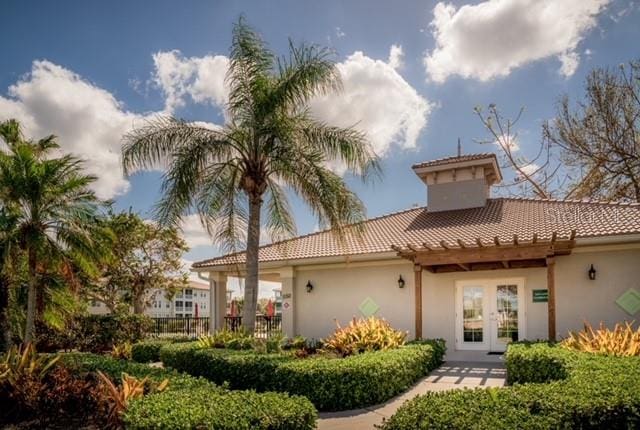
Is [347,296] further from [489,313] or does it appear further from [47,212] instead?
Answer: [47,212]

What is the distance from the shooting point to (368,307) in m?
14.8

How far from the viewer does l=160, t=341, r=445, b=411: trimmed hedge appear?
786 centimetres

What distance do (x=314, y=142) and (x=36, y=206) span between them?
20.1ft

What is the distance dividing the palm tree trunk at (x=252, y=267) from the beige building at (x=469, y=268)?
92cm

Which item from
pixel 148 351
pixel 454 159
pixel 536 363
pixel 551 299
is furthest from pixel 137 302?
pixel 536 363

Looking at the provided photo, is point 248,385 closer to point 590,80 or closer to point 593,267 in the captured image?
point 593,267

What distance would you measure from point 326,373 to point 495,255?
5877 mm

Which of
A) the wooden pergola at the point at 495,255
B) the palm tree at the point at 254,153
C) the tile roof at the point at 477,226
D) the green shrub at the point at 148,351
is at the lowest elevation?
the green shrub at the point at 148,351

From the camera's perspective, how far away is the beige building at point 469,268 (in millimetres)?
11883

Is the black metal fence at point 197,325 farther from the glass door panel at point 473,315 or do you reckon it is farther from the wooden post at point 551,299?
the wooden post at point 551,299

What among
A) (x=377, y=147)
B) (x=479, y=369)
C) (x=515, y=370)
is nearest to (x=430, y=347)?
(x=479, y=369)

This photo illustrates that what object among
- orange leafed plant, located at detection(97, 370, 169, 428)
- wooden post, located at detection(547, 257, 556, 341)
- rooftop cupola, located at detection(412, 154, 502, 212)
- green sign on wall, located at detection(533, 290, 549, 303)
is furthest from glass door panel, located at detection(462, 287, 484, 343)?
orange leafed plant, located at detection(97, 370, 169, 428)

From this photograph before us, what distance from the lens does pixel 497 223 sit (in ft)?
48.4

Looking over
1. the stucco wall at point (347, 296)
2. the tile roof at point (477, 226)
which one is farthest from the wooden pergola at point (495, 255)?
the stucco wall at point (347, 296)
